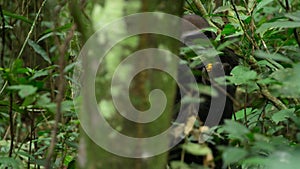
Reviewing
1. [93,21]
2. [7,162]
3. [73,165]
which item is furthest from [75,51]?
[93,21]

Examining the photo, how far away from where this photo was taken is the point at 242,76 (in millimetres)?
1244

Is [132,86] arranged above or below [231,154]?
above

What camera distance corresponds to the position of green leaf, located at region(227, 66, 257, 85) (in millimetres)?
1146

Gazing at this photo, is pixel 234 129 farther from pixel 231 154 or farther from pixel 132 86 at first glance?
pixel 132 86

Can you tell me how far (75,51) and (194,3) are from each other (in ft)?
1.85

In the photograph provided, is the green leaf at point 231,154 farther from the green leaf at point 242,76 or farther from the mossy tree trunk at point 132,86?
the green leaf at point 242,76

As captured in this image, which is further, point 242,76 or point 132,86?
point 242,76

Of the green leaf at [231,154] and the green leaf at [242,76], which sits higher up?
the green leaf at [242,76]

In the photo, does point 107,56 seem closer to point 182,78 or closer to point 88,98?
point 88,98

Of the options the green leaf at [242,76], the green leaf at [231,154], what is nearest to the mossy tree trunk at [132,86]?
the green leaf at [231,154]

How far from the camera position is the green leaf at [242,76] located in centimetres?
115

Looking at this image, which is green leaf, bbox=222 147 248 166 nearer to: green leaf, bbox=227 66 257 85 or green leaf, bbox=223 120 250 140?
green leaf, bbox=223 120 250 140

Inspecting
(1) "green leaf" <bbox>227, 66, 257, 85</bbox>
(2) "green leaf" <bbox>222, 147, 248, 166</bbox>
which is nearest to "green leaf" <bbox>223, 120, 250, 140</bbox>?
(2) "green leaf" <bbox>222, 147, 248, 166</bbox>

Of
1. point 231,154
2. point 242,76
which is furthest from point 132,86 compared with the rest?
point 242,76
